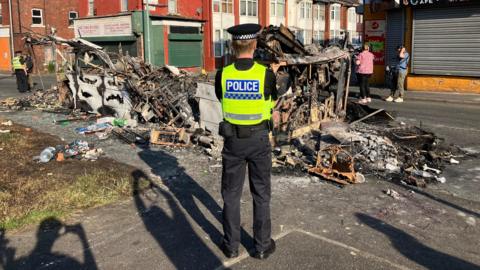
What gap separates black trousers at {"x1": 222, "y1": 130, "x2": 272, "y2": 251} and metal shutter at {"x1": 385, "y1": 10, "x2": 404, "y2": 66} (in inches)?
639

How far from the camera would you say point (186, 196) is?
636 cm

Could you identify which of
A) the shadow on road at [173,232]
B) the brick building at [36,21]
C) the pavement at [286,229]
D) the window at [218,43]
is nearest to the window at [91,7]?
the brick building at [36,21]

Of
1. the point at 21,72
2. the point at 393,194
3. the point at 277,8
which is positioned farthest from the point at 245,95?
the point at 277,8

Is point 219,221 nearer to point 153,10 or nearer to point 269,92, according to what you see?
point 269,92

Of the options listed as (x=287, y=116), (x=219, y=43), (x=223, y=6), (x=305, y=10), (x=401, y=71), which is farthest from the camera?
(x=305, y=10)

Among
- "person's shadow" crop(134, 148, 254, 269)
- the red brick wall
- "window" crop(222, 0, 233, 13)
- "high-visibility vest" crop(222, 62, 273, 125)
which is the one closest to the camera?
"high-visibility vest" crop(222, 62, 273, 125)

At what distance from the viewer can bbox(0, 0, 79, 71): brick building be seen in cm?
3738

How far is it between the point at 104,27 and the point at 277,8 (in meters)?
17.0

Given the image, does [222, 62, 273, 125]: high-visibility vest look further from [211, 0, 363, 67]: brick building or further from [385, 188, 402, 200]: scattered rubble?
[211, 0, 363, 67]: brick building

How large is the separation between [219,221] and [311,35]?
4547cm

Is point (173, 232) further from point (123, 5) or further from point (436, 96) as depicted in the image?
point (123, 5)

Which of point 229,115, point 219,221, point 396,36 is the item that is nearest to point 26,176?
point 219,221

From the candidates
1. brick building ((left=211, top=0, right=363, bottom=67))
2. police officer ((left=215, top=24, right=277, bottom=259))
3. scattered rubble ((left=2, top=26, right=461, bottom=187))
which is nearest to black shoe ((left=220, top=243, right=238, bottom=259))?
police officer ((left=215, top=24, right=277, bottom=259))

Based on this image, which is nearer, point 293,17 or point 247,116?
point 247,116
